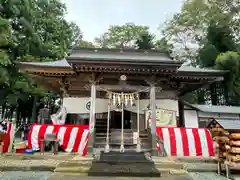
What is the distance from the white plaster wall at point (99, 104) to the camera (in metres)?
8.76

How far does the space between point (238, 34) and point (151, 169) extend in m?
18.6

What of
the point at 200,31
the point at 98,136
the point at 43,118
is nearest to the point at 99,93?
the point at 98,136

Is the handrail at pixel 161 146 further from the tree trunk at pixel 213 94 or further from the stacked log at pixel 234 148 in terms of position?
the tree trunk at pixel 213 94

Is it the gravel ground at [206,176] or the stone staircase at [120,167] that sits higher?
the stone staircase at [120,167]

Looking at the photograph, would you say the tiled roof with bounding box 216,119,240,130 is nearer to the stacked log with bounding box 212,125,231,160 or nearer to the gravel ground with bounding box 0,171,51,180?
the stacked log with bounding box 212,125,231,160

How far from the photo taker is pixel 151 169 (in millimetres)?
5117

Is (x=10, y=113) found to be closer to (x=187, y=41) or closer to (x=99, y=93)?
(x=99, y=93)

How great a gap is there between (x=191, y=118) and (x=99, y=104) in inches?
198

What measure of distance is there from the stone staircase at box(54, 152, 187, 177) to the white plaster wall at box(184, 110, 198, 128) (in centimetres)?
498

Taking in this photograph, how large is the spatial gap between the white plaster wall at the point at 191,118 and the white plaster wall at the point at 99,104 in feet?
5.44

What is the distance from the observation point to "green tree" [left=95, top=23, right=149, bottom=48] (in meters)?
26.3

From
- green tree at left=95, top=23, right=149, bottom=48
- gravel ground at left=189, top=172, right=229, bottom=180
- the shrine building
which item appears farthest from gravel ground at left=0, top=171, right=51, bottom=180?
green tree at left=95, top=23, right=149, bottom=48

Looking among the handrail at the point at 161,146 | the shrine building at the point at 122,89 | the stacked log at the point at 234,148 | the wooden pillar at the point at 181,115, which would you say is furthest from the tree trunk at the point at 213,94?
the stacked log at the point at 234,148

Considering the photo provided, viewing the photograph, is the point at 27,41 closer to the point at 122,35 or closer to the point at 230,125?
the point at 122,35
